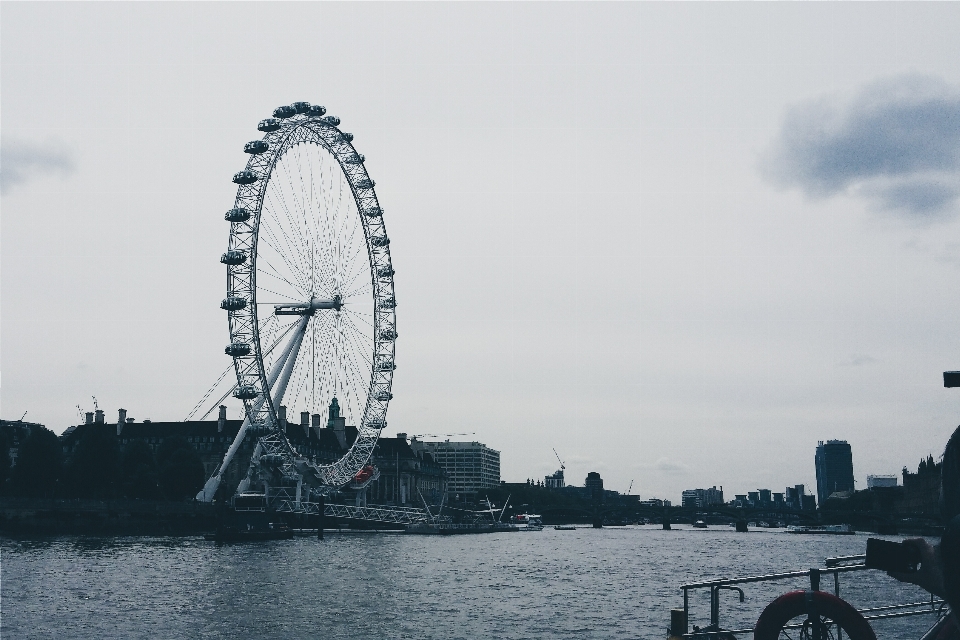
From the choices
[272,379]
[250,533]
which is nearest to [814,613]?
[250,533]

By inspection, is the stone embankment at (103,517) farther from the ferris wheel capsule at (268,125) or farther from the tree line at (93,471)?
the ferris wheel capsule at (268,125)

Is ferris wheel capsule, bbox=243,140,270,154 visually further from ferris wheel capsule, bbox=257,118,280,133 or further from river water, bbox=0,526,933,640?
river water, bbox=0,526,933,640

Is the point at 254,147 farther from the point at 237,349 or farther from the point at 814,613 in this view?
the point at 814,613

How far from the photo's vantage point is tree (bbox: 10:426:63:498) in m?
104

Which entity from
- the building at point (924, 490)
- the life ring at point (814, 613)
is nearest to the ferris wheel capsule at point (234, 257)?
the life ring at point (814, 613)

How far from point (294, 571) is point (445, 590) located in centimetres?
1408

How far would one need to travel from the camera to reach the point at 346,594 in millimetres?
50781

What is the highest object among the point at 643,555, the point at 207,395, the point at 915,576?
the point at 207,395

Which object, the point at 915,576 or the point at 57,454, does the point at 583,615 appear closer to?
the point at 915,576

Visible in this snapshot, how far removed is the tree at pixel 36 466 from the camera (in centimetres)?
10425

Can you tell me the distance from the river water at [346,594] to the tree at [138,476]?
24627 millimetres

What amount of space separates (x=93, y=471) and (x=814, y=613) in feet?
352

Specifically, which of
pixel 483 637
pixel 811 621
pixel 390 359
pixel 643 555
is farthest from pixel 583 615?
pixel 390 359

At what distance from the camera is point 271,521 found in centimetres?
11469
